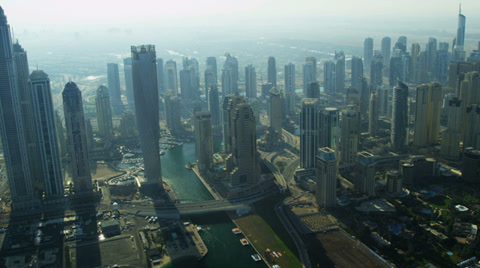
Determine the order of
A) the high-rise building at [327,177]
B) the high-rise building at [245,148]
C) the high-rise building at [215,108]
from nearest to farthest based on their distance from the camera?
1. the high-rise building at [327,177]
2. the high-rise building at [245,148]
3. the high-rise building at [215,108]

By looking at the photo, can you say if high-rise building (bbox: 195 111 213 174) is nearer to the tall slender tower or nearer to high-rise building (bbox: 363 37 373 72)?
the tall slender tower

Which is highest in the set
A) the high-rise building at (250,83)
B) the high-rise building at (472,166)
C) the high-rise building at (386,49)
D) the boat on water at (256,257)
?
the high-rise building at (386,49)

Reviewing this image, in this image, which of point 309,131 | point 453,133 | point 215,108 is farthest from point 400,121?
point 215,108

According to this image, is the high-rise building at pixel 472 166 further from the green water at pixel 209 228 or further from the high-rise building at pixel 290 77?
the high-rise building at pixel 290 77

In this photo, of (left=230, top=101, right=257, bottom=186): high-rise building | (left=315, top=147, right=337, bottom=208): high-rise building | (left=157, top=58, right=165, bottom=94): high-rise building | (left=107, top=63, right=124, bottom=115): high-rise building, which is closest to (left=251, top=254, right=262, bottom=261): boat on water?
(left=315, top=147, right=337, bottom=208): high-rise building

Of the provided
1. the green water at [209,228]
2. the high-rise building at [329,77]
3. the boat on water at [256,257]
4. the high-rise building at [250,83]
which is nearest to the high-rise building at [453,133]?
the green water at [209,228]

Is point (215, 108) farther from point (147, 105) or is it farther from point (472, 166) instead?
point (472, 166)

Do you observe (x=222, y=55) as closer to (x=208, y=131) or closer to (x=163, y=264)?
(x=208, y=131)

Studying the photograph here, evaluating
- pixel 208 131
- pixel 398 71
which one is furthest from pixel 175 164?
pixel 398 71
